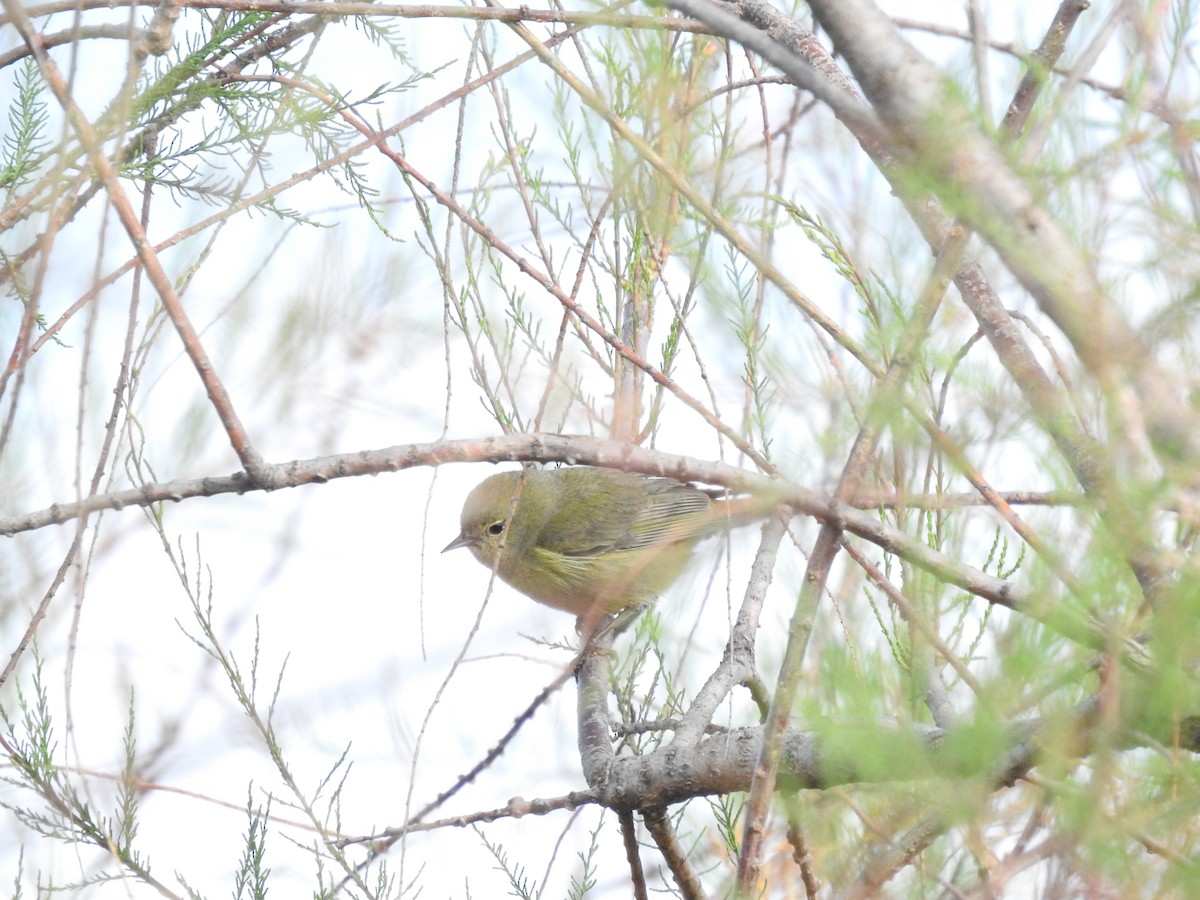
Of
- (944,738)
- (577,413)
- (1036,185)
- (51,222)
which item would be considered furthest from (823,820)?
(577,413)

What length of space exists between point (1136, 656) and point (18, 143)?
2.67 metres

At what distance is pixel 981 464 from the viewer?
6.63 feet

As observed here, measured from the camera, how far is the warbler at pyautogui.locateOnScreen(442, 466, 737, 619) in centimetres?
564

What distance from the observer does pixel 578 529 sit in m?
5.95

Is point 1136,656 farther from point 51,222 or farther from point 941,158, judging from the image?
point 51,222

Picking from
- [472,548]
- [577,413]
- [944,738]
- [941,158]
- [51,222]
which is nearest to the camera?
[941,158]

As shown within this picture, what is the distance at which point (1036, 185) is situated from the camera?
4.63 ft

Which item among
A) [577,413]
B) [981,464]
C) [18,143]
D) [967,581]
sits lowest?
[967,581]

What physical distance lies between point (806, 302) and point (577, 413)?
178 cm

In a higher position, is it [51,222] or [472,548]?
[472,548]

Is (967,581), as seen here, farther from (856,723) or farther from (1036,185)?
(1036,185)

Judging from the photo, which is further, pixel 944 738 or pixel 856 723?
pixel 944 738

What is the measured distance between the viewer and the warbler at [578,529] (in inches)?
222

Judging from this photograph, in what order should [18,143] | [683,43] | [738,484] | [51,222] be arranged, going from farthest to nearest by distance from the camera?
[683,43] → [18,143] → [738,484] → [51,222]
